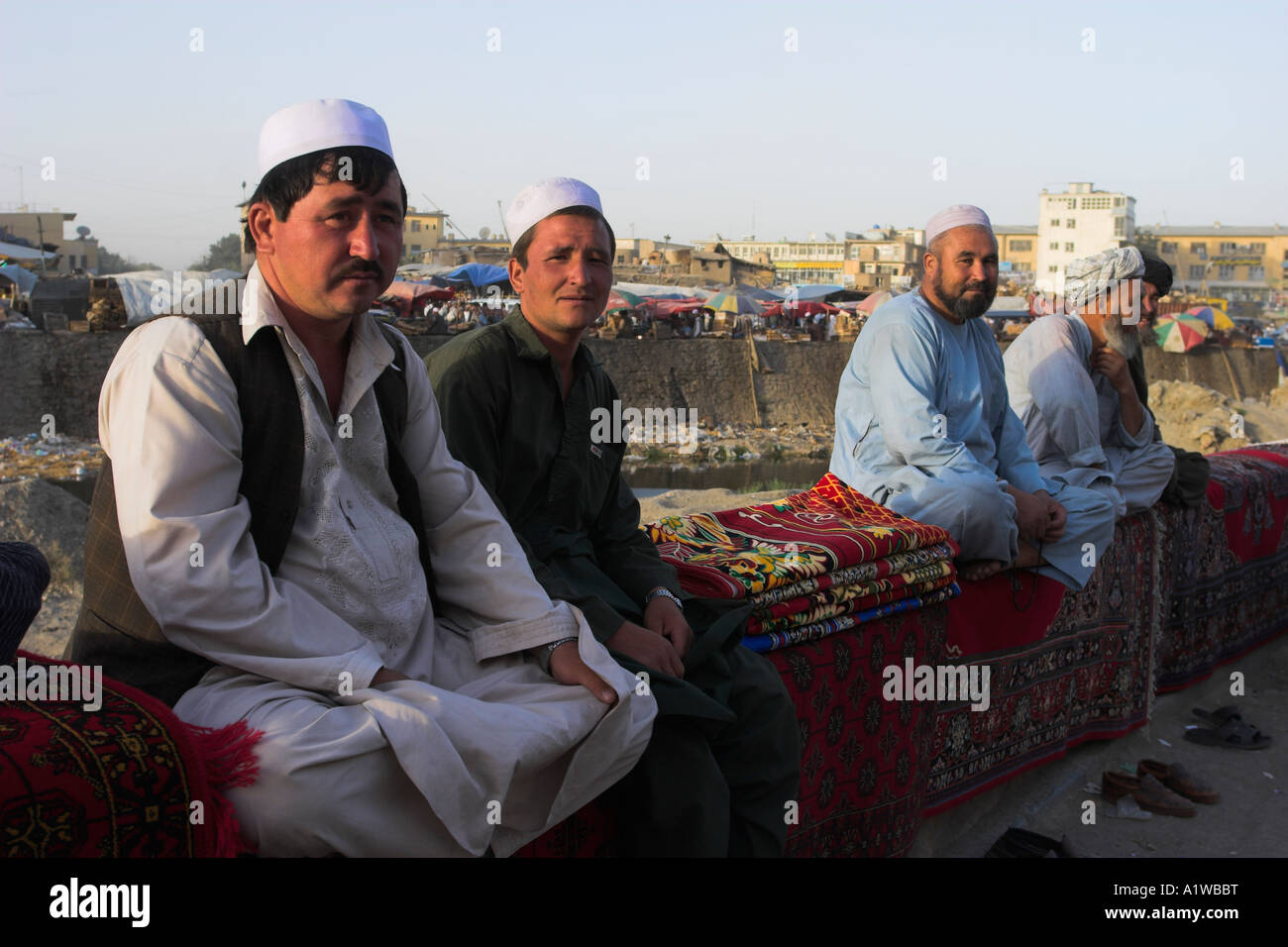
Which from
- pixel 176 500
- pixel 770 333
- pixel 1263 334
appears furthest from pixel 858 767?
pixel 1263 334

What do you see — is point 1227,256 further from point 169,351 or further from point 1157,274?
point 169,351

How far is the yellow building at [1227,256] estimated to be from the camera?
265 feet

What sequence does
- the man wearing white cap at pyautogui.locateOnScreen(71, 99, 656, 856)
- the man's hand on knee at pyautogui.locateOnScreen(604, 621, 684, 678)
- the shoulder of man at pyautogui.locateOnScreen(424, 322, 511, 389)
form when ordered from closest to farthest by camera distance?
the man wearing white cap at pyautogui.locateOnScreen(71, 99, 656, 856)
the man's hand on knee at pyautogui.locateOnScreen(604, 621, 684, 678)
the shoulder of man at pyautogui.locateOnScreen(424, 322, 511, 389)

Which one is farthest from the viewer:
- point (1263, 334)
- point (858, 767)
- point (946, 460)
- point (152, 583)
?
point (1263, 334)

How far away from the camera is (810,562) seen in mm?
3002

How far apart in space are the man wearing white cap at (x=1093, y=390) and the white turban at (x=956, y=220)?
2.47 ft

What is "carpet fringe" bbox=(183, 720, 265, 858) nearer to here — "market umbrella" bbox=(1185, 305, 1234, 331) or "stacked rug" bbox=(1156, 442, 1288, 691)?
"stacked rug" bbox=(1156, 442, 1288, 691)

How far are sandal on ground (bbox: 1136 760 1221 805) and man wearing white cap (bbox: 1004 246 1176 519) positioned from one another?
1.01 m

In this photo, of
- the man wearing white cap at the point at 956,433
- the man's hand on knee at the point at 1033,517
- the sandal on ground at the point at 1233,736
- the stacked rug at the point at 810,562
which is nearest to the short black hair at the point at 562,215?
the stacked rug at the point at 810,562

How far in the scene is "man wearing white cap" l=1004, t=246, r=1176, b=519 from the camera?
4.68 meters

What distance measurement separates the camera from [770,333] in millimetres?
35812

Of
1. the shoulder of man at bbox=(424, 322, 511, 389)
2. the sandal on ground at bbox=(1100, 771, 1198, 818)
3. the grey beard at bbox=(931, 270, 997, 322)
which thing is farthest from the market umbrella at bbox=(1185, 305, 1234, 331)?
Result: the shoulder of man at bbox=(424, 322, 511, 389)
